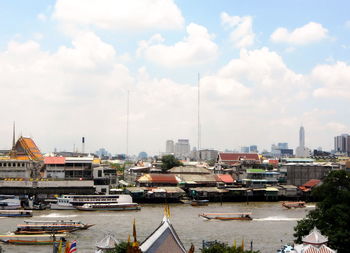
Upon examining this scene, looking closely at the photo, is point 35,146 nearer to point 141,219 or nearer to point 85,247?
point 141,219

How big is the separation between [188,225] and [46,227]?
41.6 feet

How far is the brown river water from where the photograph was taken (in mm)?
36000

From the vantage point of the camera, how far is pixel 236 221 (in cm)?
4722

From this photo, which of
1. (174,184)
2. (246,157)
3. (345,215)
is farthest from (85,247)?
(246,157)

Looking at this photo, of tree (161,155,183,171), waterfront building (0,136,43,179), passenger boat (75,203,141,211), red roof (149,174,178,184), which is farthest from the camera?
tree (161,155,183,171)

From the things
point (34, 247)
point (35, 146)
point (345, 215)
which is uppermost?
point (35, 146)

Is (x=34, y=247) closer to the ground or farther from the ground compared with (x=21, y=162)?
closer to the ground

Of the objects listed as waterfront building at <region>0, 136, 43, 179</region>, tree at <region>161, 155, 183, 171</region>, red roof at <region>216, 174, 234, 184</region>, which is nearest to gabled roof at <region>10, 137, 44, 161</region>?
waterfront building at <region>0, 136, 43, 179</region>

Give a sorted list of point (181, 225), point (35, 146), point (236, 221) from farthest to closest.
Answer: point (35, 146) < point (236, 221) < point (181, 225)

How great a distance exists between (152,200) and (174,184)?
9119 mm

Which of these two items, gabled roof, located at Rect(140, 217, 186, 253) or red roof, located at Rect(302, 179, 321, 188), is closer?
gabled roof, located at Rect(140, 217, 186, 253)

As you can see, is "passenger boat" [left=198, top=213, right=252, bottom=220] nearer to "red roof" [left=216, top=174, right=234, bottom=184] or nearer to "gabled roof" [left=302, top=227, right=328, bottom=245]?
"gabled roof" [left=302, top=227, right=328, bottom=245]

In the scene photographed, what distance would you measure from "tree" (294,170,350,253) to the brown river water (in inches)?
239

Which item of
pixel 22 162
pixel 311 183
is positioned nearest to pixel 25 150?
pixel 22 162
